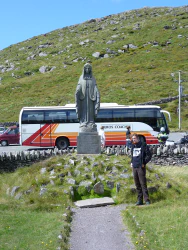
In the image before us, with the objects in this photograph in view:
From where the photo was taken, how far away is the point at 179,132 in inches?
1502

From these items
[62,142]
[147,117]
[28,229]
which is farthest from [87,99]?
[147,117]

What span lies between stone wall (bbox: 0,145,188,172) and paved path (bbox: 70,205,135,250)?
26.6 feet

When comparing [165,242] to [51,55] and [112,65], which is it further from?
[51,55]

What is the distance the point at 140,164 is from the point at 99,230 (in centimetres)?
286

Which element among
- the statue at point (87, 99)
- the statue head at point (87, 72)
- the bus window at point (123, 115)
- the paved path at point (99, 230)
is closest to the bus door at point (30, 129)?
the bus window at point (123, 115)

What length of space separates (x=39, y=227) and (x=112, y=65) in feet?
224

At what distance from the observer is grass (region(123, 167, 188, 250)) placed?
24.0 feet

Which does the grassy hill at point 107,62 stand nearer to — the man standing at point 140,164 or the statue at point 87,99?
the statue at point 87,99

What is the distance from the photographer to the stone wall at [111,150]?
1828cm

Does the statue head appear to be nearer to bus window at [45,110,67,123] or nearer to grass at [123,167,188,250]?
grass at [123,167,188,250]

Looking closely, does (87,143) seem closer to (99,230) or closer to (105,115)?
(99,230)

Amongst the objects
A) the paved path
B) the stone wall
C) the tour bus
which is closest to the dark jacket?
the paved path

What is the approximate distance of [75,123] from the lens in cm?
2759

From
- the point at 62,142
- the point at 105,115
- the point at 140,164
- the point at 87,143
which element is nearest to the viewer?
the point at 140,164
